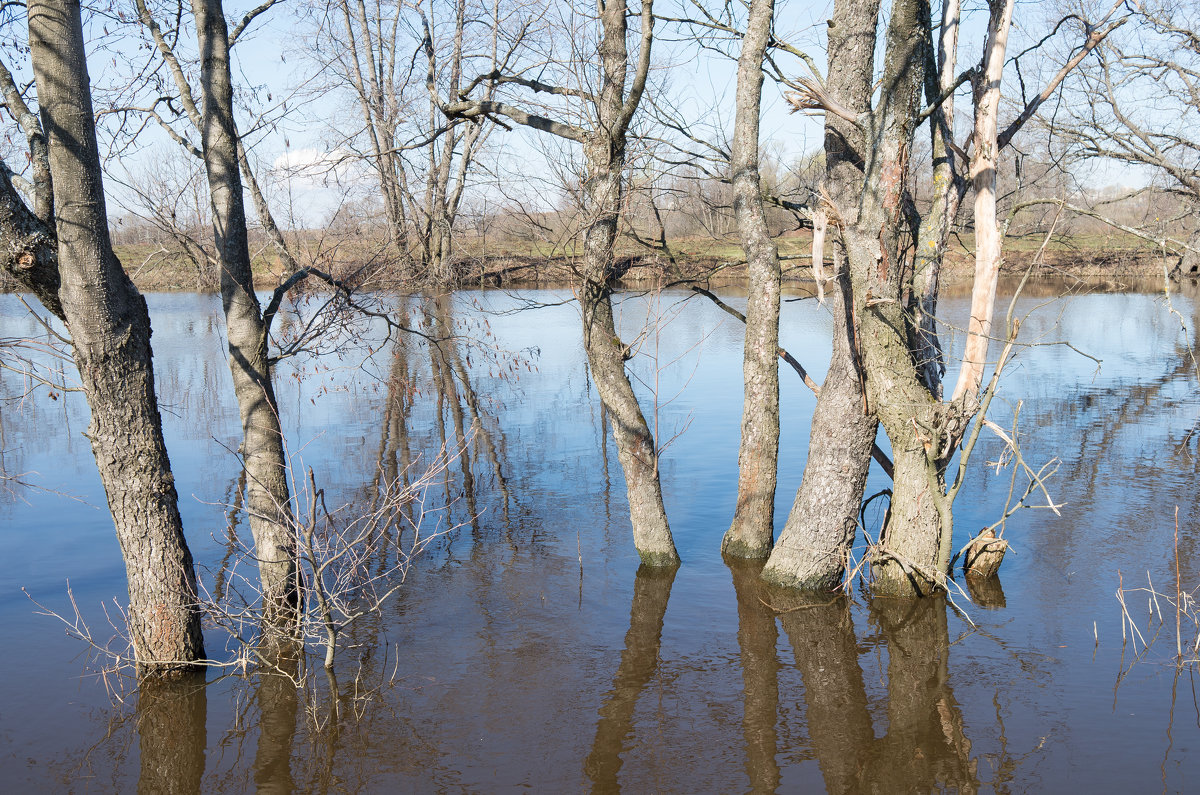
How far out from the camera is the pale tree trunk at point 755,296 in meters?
7.85

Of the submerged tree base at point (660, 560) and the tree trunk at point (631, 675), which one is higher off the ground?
the submerged tree base at point (660, 560)

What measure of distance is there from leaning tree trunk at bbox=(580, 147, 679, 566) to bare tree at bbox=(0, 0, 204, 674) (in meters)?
3.58

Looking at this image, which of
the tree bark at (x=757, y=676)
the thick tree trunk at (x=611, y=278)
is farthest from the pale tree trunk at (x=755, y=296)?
the thick tree trunk at (x=611, y=278)

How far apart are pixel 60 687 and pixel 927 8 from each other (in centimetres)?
807

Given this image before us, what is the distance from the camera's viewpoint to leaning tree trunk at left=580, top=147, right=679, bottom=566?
25.1 feet

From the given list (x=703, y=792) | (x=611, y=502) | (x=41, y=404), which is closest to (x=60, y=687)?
(x=703, y=792)

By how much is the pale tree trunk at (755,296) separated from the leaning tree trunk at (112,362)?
4.72 m

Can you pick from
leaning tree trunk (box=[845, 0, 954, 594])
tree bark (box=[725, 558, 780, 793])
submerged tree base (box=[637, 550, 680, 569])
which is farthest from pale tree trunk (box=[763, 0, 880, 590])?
submerged tree base (box=[637, 550, 680, 569])

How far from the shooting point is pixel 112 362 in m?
5.35

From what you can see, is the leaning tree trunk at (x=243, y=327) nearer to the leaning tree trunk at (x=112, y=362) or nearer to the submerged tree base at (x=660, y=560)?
the leaning tree trunk at (x=112, y=362)

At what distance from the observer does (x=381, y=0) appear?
30.2 feet

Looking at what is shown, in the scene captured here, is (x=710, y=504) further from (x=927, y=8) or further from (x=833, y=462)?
(x=927, y=8)

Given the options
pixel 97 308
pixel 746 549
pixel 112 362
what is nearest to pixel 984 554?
pixel 746 549

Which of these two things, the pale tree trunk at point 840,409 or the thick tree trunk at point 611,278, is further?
the thick tree trunk at point 611,278
